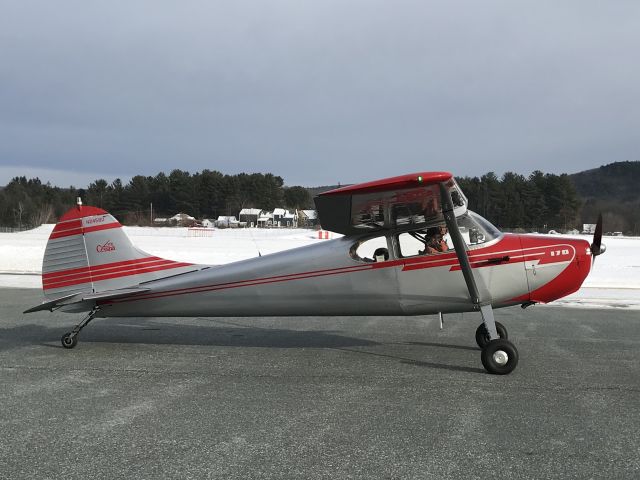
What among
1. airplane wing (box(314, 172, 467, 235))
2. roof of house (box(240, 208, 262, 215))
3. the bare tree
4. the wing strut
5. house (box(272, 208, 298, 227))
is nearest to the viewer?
airplane wing (box(314, 172, 467, 235))

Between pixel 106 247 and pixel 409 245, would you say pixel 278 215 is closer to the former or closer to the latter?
pixel 106 247

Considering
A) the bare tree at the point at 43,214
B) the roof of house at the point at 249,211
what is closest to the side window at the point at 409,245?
the bare tree at the point at 43,214

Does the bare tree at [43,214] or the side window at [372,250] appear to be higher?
the bare tree at [43,214]

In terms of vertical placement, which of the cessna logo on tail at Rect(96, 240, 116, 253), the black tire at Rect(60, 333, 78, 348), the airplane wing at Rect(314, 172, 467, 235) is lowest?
the black tire at Rect(60, 333, 78, 348)

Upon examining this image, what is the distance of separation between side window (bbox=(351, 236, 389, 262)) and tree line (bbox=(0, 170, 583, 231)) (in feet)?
284

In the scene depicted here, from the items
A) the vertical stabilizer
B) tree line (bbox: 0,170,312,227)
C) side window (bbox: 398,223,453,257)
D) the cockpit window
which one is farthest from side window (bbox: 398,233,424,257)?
tree line (bbox: 0,170,312,227)

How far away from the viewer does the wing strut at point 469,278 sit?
6.70m

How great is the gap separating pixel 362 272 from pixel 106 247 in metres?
3.97

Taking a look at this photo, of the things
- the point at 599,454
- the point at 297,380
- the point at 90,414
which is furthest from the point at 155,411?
the point at 599,454

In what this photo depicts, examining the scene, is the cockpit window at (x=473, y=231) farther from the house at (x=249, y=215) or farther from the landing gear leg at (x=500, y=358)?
the house at (x=249, y=215)

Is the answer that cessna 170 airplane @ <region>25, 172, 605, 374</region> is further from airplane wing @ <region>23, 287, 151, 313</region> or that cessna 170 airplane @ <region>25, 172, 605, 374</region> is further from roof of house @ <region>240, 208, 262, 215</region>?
roof of house @ <region>240, 208, 262, 215</region>

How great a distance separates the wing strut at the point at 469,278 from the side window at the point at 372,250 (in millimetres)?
1026

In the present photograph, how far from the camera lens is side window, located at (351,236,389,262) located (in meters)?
7.42

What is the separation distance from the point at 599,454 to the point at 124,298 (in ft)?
21.3
